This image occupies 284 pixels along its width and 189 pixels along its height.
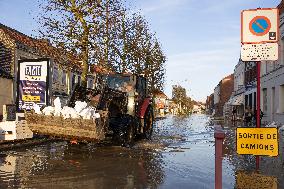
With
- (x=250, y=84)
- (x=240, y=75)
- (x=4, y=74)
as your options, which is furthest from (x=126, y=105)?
(x=240, y=75)

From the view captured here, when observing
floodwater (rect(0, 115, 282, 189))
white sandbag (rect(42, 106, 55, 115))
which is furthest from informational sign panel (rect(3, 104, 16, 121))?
white sandbag (rect(42, 106, 55, 115))

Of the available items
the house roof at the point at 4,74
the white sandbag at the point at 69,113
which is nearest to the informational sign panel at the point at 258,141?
the white sandbag at the point at 69,113

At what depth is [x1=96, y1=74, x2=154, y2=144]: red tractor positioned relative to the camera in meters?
13.7

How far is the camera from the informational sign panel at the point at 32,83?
15.8 meters

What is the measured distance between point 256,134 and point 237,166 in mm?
2861

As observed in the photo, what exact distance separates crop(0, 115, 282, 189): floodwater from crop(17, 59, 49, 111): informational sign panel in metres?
2.84

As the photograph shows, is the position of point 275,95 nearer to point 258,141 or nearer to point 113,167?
point 113,167

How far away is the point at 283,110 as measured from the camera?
2752cm

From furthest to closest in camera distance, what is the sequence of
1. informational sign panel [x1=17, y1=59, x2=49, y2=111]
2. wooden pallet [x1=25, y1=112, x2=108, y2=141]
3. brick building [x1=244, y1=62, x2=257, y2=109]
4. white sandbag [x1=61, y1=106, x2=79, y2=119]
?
brick building [x1=244, y1=62, x2=257, y2=109] → informational sign panel [x1=17, y1=59, x2=49, y2=111] → white sandbag [x1=61, y1=106, x2=79, y2=119] → wooden pallet [x1=25, y1=112, x2=108, y2=141]

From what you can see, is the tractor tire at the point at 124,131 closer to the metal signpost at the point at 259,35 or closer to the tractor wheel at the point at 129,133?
the tractor wheel at the point at 129,133

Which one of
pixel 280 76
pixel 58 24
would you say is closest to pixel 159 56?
pixel 280 76

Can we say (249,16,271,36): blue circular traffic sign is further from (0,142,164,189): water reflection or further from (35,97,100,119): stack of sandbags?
(35,97,100,119): stack of sandbags

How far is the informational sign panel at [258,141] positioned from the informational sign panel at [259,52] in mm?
1364

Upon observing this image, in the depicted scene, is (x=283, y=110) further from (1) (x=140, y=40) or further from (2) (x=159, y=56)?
(2) (x=159, y=56)
